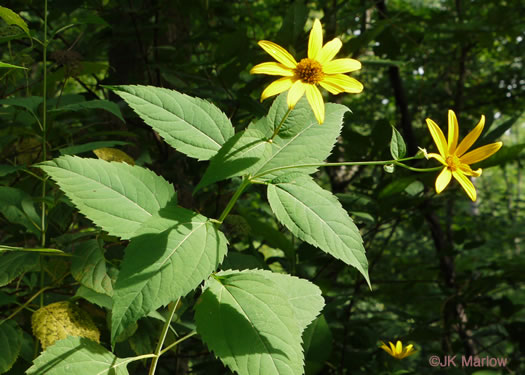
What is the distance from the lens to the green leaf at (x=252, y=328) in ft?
2.34

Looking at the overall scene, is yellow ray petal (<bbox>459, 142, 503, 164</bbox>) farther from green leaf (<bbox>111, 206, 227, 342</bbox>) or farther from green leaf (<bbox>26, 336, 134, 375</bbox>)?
green leaf (<bbox>26, 336, 134, 375</bbox>)

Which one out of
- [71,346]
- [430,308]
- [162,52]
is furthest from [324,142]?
[430,308]

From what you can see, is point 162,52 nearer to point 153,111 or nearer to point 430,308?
point 153,111

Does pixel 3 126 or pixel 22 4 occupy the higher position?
pixel 22 4

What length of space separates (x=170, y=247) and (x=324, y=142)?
34 centimetres

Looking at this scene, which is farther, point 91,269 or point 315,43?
point 91,269

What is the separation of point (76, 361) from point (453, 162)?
0.69m

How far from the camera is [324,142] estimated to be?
0.83 meters

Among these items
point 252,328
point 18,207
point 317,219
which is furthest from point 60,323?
point 317,219

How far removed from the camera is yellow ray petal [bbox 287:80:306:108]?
705 mm

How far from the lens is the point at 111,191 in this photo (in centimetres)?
77

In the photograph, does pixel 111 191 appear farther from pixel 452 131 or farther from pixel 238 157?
pixel 452 131

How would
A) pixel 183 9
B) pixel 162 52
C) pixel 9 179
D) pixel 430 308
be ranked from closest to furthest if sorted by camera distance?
pixel 9 179 → pixel 162 52 → pixel 183 9 → pixel 430 308

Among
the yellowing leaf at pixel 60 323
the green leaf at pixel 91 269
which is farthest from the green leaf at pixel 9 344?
the green leaf at pixel 91 269
